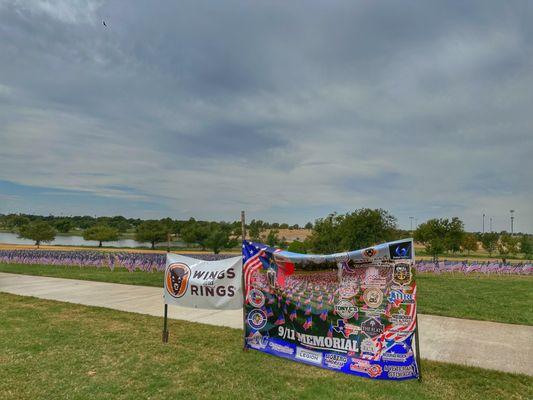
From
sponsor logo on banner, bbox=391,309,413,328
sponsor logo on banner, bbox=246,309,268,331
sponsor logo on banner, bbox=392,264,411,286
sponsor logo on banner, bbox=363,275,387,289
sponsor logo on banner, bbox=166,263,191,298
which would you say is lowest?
sponsor logo on banner, bbox=246,309,268,331

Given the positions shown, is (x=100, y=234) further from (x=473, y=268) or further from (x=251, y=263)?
(x=251, y=263)

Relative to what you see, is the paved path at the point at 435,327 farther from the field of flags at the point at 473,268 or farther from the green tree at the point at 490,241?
the green tree at the point at 490,241

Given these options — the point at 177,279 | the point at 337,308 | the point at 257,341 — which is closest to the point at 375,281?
the point at 337,308

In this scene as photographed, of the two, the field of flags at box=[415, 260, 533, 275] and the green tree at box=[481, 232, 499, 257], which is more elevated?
the green tree at box=[481, 232, 499, 257]

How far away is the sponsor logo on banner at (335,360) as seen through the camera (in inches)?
185

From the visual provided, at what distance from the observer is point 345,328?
15.5ft

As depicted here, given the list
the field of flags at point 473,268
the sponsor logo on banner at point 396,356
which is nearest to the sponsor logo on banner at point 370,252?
the sponsor logo on banner at point 396,356

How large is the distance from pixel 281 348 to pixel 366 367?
124 cm

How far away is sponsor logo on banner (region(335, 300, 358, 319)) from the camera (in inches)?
184

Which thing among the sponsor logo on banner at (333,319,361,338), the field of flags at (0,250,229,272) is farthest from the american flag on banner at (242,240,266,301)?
the field of flags at (0,250,229,272)

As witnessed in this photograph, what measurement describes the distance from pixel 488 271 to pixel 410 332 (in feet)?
63.9

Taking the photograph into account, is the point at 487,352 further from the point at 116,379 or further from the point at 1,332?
the point at 1,332

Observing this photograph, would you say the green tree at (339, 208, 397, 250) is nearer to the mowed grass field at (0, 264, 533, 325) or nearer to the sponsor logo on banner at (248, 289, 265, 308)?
the mowed grass field at (0, 264, 533, 325)

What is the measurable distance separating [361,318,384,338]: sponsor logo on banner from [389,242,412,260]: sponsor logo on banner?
0.83 m
